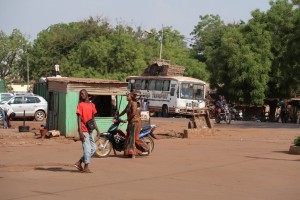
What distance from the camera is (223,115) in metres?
32.3

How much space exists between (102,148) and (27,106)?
1812cm

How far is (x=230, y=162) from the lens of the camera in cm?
1378

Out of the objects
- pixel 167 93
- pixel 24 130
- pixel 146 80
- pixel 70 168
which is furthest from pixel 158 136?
pixel 146 80

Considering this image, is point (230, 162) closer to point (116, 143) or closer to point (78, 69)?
point (116, 143)

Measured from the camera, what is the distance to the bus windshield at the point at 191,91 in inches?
1569

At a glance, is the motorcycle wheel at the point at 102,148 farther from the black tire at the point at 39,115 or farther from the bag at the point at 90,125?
the black tire at the point at 39,115

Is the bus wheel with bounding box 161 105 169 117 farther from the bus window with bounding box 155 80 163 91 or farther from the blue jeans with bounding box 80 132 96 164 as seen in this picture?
the blue jeans with bounding box 80 132 96 164

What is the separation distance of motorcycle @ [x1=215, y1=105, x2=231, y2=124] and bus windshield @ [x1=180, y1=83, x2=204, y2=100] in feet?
24.8

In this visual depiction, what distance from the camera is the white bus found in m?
39.7

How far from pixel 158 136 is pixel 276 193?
13502 mm

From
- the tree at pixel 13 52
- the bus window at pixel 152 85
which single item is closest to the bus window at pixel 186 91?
the bus window at pixel 152 85

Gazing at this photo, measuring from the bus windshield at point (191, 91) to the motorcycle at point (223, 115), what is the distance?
7.55 metres

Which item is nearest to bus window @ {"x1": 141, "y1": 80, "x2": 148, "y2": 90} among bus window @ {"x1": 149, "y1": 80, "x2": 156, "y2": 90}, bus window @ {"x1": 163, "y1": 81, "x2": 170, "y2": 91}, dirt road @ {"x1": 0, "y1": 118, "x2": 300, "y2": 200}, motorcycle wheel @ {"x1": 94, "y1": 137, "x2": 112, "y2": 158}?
bus window @ {"x1": 149, "y1": 80, "x2": 156, "y2": 90}

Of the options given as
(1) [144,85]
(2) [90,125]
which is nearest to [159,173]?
(2) [90,125]
